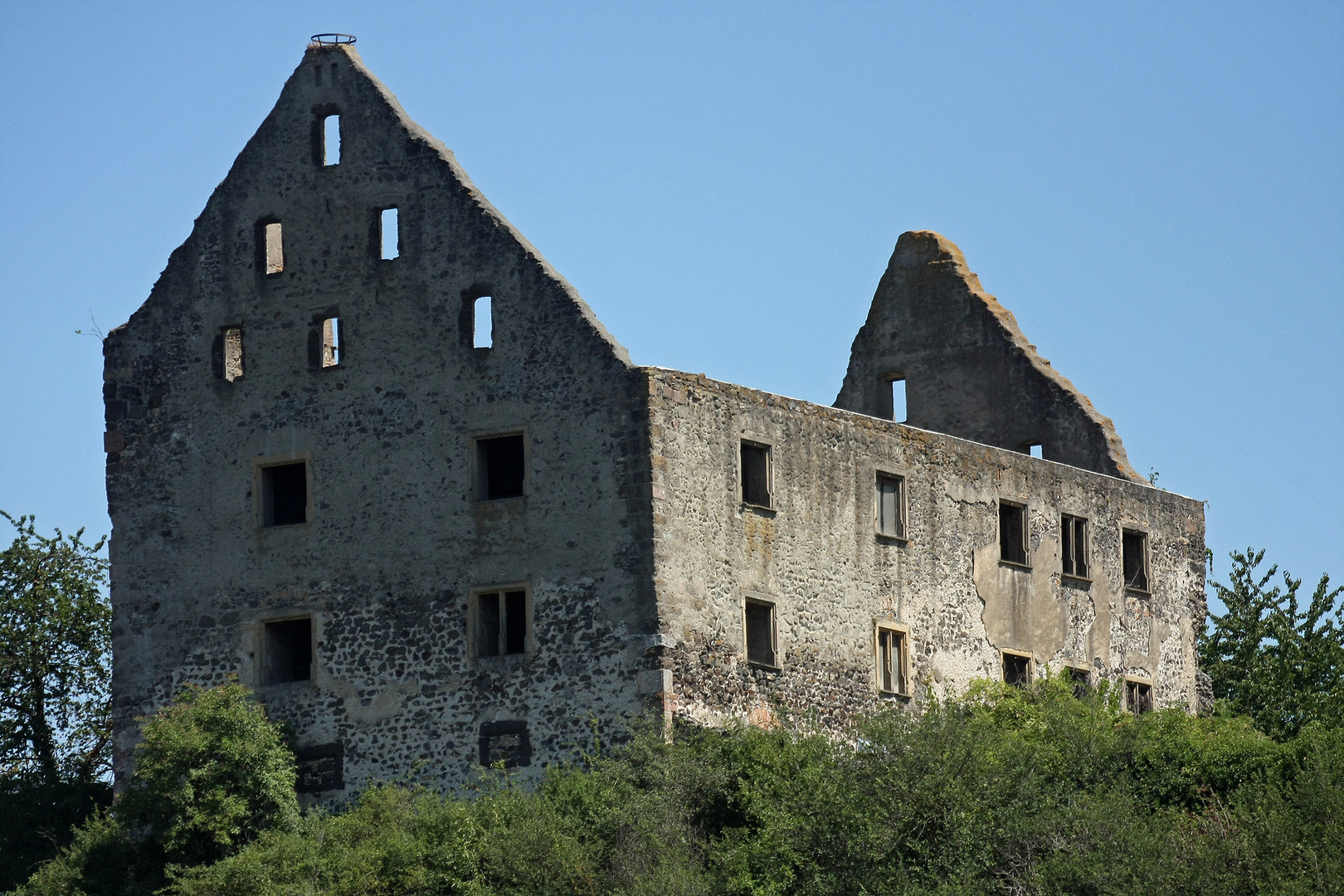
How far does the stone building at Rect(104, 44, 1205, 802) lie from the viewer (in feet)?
126

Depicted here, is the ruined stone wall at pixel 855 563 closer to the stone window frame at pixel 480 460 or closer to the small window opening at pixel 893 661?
the small window opening at pixel 893 661

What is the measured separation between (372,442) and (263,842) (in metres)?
6.32

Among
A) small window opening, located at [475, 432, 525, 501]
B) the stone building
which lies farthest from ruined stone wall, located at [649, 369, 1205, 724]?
small window opening, located at [475, 432, 525, 501]

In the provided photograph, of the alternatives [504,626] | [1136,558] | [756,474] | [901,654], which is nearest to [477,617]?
[504,626]

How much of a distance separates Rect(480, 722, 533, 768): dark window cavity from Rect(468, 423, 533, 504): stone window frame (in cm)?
331

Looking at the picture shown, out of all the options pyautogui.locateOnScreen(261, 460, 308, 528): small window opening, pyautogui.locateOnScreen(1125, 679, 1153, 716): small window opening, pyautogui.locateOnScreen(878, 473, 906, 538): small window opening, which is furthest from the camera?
pyautogui.locateOnScreen(1125, 679, 1153, 716): small window opening

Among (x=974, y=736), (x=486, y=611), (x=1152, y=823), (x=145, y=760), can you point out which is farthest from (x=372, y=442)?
(x=1152, y=823)

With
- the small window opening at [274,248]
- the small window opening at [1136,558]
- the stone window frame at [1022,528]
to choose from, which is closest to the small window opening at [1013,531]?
the stone window frame at [1022,528]

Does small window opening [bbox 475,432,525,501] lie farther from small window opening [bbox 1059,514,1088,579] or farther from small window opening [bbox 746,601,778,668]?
small window opening [bbox 1059,514,1088,579]

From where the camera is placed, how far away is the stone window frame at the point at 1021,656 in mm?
42594

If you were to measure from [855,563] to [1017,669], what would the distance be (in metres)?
4.08

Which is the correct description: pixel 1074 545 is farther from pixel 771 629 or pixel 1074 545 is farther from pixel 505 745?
pixel 505 745

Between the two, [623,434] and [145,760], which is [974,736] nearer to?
[623,434]

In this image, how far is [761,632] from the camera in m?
39.3
